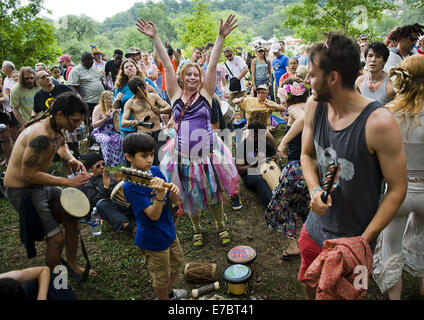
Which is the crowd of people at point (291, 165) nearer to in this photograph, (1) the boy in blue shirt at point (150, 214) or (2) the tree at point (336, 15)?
(1) the boy in blue shirt at point (150, 214)

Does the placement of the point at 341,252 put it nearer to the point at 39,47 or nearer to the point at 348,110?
the point at 348,110

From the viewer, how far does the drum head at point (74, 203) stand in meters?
3.20

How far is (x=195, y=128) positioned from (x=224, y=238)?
1623 mm

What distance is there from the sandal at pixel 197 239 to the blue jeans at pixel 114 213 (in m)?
1.13

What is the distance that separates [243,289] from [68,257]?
222 cm

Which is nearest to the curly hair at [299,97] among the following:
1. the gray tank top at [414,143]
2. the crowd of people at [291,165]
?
the crowd of people at [291,165]

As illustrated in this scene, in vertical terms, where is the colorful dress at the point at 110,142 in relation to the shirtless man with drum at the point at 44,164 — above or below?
below

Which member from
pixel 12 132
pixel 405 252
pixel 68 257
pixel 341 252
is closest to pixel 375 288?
pixel 405 252

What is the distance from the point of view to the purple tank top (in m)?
3.69

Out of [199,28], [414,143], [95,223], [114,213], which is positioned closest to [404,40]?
[414,143]

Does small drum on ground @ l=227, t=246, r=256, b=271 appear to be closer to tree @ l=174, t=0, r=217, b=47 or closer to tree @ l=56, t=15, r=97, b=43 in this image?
tree @ l=174, t=0, r=217, b=47

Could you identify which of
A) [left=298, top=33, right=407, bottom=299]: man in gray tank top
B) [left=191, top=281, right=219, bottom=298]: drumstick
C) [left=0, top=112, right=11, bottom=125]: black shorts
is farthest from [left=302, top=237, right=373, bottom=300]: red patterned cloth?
[left=0, top=112, right=11, bottom=125]: black shorts

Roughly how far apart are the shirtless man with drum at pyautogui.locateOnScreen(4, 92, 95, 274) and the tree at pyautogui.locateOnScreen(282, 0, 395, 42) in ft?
66.0

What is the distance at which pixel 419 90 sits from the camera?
2.34 metres
